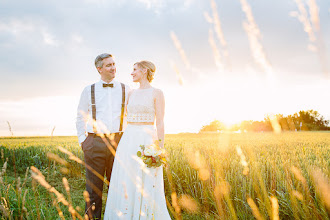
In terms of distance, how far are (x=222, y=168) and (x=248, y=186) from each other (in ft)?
2.62

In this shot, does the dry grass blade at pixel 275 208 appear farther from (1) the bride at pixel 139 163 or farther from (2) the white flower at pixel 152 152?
(2) the white flower at pixel 152 152

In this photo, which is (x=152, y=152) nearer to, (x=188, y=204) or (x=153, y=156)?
(x=153, y=156)

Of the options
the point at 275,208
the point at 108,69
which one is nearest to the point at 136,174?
the point at 108,69

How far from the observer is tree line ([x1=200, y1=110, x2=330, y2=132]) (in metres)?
63.5

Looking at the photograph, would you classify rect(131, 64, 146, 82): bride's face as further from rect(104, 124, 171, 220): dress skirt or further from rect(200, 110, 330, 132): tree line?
rect(200, 110, 330, 132): tree line

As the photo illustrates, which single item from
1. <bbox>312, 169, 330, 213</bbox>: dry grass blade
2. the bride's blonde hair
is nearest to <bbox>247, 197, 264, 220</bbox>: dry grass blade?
<bbox>312, 169, 330, 213</bbox>: dry grass blade

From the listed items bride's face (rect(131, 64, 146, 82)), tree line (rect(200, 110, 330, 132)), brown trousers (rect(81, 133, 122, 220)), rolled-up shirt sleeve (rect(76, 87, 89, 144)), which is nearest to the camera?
bride's face (rect(131, 64, 146, 82))

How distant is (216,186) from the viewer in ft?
14.5

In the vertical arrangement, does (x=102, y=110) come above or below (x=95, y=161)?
above

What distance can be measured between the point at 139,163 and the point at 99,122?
1.00m

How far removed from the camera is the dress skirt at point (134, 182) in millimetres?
3826

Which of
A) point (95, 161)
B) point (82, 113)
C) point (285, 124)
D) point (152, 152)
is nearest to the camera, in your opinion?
point (152, 152)

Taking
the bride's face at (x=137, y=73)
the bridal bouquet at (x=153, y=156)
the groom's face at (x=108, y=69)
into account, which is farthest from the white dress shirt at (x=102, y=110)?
the bridal bouquet at (x=153, y=156)

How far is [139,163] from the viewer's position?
390 cm
